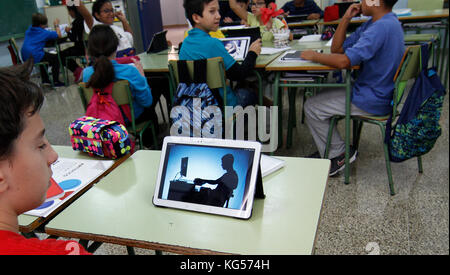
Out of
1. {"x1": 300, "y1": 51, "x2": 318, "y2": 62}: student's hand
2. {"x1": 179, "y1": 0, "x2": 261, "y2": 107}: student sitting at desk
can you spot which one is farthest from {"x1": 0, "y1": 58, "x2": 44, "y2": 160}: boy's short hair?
{"x1": 300, "y1": 51, "x2": 318, "y2": 62}: student's hand

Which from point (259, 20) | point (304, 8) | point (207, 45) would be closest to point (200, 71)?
point (207, 45)

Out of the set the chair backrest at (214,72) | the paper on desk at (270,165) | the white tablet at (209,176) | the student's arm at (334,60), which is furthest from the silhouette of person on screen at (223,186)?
the student's arm at (334,60)

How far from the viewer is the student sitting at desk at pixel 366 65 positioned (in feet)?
6.15

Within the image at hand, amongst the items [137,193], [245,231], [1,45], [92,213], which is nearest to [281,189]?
[245,231]

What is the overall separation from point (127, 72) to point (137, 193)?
1242 millimetres

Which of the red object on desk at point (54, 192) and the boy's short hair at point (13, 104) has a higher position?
the boy's short hair at point (13, 104)

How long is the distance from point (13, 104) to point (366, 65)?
1.90 meters

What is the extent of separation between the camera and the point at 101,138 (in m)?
1.20

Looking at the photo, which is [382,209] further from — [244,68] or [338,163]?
[244,68]

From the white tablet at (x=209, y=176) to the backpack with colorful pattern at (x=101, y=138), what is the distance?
0.33 meters

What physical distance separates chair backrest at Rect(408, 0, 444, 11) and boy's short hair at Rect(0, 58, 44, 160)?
5165 mm

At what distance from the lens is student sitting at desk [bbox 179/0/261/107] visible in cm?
210

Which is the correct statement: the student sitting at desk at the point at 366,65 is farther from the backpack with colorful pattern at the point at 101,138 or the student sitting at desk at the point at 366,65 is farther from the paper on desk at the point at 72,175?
the paper on desk at the point at 72,175
